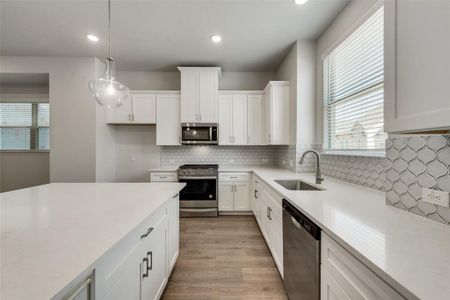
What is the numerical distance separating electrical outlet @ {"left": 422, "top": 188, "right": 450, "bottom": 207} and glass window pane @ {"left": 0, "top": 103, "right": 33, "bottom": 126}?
656 cm

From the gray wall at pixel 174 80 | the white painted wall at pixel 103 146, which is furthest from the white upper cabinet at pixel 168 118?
the white painted wall at pixel 103 146

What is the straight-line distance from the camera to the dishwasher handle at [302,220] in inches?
42.0

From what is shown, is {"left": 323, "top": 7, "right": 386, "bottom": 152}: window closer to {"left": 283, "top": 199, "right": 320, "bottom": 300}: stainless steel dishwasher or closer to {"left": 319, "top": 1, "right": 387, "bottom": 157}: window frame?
{"left": 319, "top": 1, "right": 387, "bottom": 157}: window frame

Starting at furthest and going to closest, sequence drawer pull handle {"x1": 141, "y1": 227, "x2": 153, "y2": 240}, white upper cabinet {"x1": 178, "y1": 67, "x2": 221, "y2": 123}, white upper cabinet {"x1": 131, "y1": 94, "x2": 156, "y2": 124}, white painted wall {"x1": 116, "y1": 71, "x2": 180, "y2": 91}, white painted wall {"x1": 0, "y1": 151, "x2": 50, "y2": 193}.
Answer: white painted wall {"x1": 0, "y1": 151, "x2": 50, "y2": 193} → white painted wall {"x1": 116, "y1": 71, "x2": 180, "y2": 91} → white upper cabinet {"x1": 131, "y1": 94, "x2": 156, "y2": 124} → white upper cabinet {"x1": 178, "y1": 67, "x2": 221, "y2": 123} → drawer pull handle {"x1": 141, "y1": 227, "x2": 153, "y2": 240}

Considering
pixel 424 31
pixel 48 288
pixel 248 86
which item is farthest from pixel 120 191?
pixel 248 86

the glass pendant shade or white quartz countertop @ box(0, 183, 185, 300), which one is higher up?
the glass pendant shade

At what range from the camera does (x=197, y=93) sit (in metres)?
3.63

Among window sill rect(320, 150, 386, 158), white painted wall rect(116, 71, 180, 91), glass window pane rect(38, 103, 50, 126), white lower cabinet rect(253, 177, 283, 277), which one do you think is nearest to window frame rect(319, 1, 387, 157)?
window sill rect(320, 150, 386, 158)

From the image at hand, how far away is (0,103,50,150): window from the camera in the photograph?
14.2 ft

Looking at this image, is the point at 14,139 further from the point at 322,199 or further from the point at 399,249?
the point at 399,249

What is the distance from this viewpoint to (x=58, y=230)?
2.91 feet

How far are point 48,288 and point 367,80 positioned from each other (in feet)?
8.27

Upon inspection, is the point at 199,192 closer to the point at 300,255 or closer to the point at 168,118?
the point at 168,118

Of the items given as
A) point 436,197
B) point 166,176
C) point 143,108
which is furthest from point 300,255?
point 143,108
